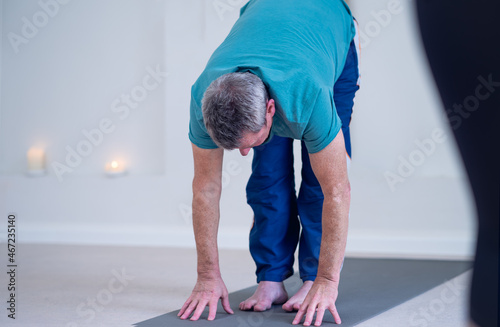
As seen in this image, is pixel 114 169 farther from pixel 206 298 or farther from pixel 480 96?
pixel 480 96

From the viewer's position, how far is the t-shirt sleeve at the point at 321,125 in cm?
145

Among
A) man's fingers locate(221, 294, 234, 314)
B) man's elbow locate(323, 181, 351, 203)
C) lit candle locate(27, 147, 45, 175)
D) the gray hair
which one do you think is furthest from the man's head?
lit candle locate(27, 147, 45, 175)

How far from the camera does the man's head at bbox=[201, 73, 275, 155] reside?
133 centimetres

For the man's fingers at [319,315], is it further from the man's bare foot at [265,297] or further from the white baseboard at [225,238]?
the white baseboard at [225,238]

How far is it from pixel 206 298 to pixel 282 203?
41 centimetres

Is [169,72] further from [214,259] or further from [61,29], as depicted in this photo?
[214,259]

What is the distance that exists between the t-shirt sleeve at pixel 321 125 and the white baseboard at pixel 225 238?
182 cm

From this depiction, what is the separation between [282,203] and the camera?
77.0 inches

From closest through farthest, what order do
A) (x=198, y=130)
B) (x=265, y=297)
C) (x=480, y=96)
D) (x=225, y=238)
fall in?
(x=480, y=96), (x=198, y=130), (x=265, y=297), (x=225, y=238)

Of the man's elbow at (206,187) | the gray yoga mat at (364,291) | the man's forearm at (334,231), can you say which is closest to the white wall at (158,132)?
the gray yoga mat at (364,291)

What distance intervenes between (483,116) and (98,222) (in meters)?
3.48

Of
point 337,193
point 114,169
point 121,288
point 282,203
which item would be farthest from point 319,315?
point 114,169

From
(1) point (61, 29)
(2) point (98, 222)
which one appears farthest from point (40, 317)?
(1) point (61, 29)

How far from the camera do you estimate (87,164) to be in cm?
402
